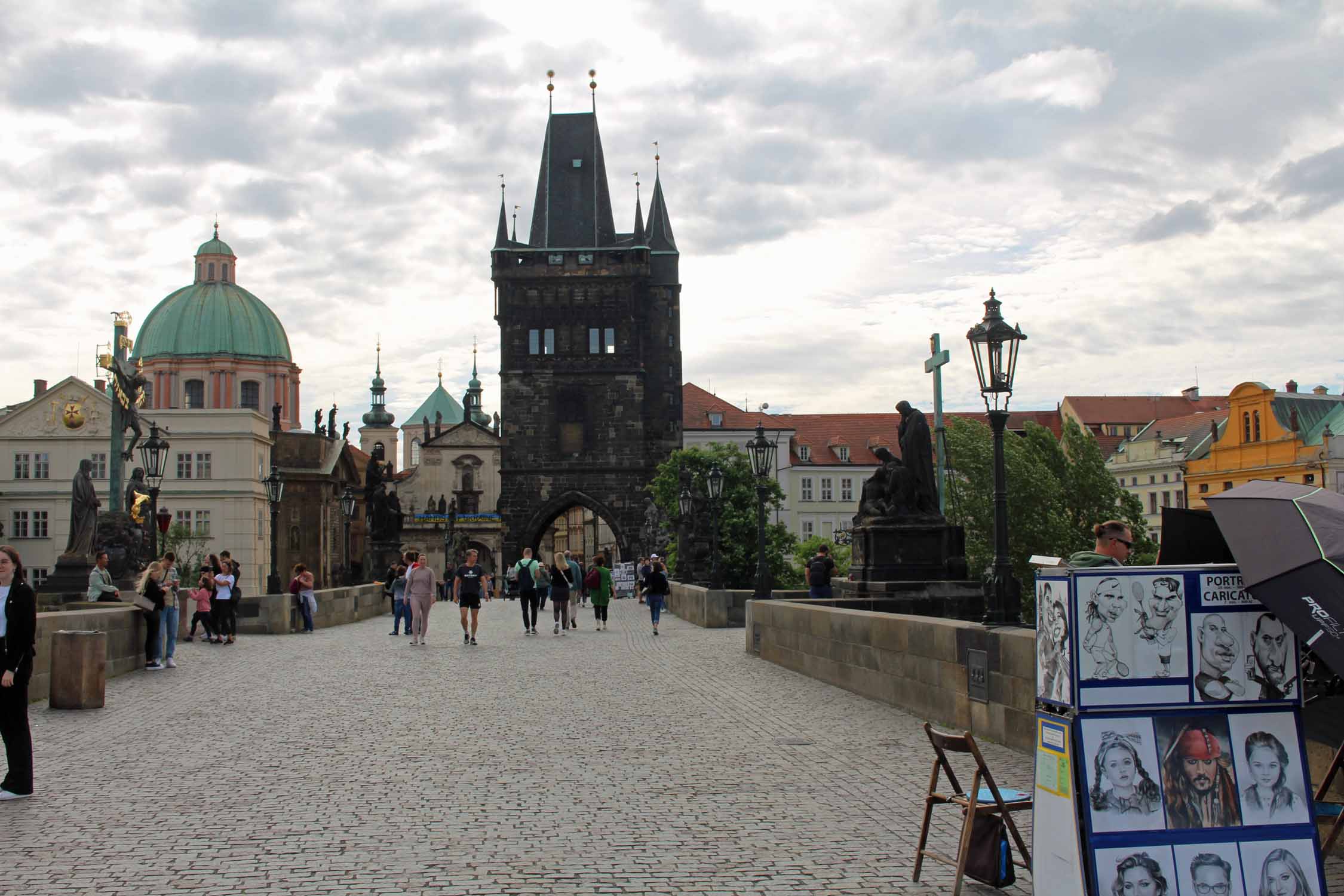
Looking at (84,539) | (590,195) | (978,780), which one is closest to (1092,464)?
(590,195)

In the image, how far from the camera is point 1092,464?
200 ft

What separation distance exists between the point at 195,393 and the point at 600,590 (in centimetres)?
6822

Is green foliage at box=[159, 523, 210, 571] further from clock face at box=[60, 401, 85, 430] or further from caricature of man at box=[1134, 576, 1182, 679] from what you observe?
caricature of man at box=[1134, 576, 1182, 679]

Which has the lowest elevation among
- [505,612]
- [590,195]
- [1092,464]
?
[505,612]

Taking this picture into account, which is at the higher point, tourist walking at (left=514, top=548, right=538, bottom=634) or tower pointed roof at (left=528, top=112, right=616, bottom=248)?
tower pointed roof at (left=528, top=112, right=616, bottom=248)

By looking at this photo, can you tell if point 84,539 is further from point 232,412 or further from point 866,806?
point 232,412

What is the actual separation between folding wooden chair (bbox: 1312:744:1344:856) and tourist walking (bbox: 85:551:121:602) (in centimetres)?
1522

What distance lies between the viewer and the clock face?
64438mm

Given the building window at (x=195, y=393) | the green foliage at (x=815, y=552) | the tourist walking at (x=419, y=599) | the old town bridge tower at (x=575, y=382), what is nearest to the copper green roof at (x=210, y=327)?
the building window at (x=195, y=393)

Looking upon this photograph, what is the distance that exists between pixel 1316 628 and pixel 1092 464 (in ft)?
192

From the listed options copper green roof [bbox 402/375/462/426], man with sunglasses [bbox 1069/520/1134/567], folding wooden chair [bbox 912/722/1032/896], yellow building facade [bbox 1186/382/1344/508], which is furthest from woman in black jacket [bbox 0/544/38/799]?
copper green roof [bbox 402/375/462/426]

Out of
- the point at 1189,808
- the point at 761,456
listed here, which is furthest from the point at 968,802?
the point at 761,456

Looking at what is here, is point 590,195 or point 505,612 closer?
point 505,612

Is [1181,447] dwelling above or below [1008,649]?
above
